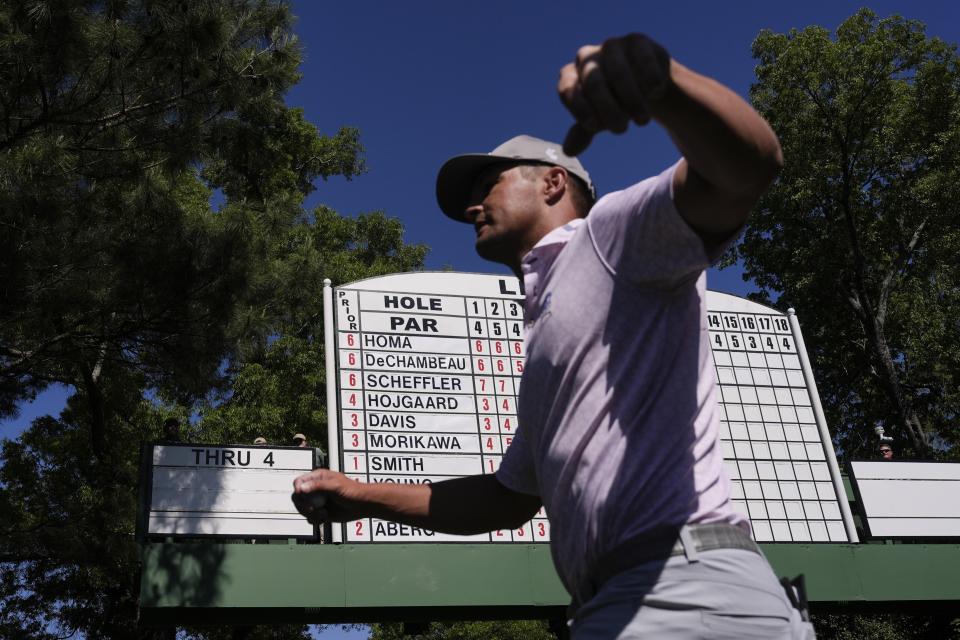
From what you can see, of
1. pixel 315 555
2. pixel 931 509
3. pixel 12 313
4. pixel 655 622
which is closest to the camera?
pixel 655 622

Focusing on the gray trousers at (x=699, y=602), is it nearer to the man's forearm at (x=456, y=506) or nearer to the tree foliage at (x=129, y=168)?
the man's forearm at (x=456, y=506)

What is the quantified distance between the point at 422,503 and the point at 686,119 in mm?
1225

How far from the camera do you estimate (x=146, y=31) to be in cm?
855

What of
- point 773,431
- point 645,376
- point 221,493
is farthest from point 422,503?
point 773,431

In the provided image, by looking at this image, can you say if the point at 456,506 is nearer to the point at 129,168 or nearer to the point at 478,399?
the point at 478,399

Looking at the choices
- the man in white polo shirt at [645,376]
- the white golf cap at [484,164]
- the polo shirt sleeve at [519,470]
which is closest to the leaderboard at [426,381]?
the white golf cap at [484,164]

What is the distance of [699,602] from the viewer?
1.51 meters

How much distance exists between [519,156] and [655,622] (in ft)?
4.00

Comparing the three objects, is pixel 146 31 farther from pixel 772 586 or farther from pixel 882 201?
pixel 882 201

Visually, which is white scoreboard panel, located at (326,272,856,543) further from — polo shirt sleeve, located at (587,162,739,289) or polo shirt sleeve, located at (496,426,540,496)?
polo shirt sleeve, located at (587,162,739,289)

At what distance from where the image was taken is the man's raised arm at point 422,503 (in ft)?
7.23

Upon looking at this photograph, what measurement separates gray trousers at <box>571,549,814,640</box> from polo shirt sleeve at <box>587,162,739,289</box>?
489 millimetres

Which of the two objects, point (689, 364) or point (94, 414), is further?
point (94, 414)

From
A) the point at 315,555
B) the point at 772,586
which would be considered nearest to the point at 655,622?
the point at 772,586
